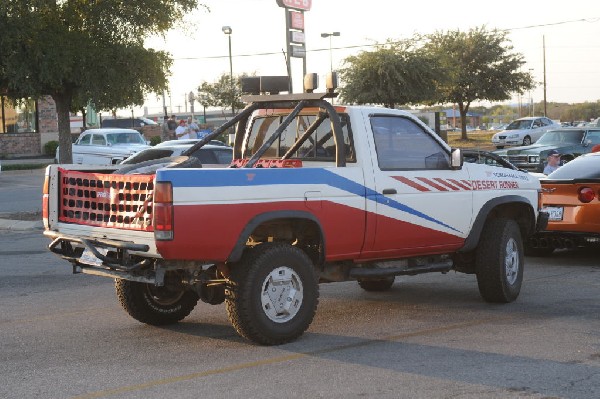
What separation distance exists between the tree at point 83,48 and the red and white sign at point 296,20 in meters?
2.31

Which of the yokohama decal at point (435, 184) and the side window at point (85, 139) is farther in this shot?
the side window at point (85, 139)

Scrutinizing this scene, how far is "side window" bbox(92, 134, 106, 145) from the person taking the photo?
106 ft

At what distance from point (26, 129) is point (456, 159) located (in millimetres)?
40659

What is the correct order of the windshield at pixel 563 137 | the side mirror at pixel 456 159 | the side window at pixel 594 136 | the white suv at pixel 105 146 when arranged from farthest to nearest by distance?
the white suv at pixel 105 146
the windshield at pixel 563 137
the side window at pixel 594 136
the side mirror at pixel 456 159

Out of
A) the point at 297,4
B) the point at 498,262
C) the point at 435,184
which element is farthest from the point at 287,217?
the point at 297,4

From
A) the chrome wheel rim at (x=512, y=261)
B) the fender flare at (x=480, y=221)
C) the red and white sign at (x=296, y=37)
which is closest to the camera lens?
the fender flare at (x=480, y=221)

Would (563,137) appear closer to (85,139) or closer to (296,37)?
(296,37)

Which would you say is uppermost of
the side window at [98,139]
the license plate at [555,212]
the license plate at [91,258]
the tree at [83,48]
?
the tree at [83,48]

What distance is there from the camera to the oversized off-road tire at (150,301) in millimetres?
8141

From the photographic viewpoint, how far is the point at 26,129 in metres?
46.2

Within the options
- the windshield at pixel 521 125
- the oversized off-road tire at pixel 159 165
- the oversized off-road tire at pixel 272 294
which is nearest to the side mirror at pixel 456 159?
the oversized off-road tire at pixel 272 294

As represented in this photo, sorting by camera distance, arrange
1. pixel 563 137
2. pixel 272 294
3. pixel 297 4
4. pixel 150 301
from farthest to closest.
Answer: pixel 563 137, pixel 297 4, pixel 150 301, pixel 272 294

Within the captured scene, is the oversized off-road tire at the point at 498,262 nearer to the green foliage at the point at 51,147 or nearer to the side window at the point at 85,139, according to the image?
the side window at the point at 85,139

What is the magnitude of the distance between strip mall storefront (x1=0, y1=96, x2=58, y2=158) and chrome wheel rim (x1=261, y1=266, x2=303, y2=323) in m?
40.1
